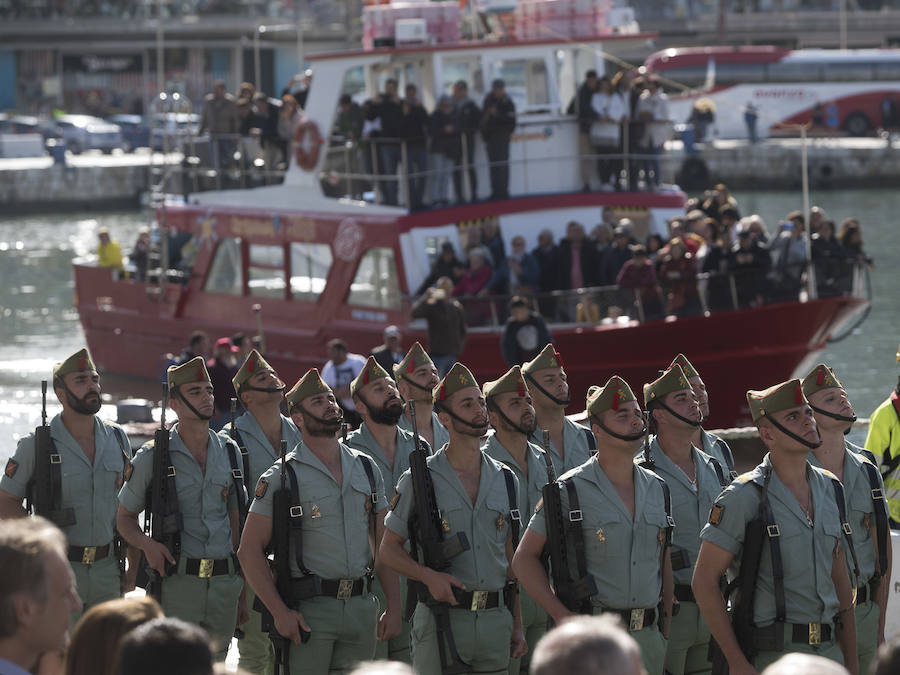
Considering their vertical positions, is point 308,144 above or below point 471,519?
above

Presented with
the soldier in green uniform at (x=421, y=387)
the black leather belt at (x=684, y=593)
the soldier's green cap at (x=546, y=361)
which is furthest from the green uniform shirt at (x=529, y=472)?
the soldier in green uniform at (x=421, y=387)

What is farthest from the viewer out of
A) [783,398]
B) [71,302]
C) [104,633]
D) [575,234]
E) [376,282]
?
[71,302]

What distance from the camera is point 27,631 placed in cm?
433

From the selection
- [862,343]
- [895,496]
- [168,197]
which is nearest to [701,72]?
[862,343]

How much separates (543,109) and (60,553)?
15390mm

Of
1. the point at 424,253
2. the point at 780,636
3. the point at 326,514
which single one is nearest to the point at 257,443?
the point at 326,514

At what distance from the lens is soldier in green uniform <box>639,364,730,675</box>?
7.56 metres

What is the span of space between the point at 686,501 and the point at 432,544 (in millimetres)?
1364

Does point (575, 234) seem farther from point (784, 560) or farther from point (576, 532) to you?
point (784, 560)

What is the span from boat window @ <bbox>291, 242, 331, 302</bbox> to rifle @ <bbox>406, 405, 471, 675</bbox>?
11526 millimetres

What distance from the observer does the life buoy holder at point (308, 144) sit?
1900 cm

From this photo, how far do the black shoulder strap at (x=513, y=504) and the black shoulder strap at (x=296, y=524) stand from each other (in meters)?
0.90

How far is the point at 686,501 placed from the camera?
7.68 metres

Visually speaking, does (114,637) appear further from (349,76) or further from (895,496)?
(349,76)
